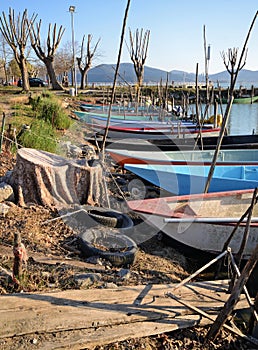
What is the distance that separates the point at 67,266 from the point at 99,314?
1206 millimetres

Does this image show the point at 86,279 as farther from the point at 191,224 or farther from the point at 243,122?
the point at 243,122

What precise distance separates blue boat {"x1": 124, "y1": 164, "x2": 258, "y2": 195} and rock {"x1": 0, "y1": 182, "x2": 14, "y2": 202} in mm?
3002

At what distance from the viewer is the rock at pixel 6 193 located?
5.59 metres

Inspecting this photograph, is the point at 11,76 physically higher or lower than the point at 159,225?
higher

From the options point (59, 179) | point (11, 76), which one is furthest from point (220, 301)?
point (11, 76)

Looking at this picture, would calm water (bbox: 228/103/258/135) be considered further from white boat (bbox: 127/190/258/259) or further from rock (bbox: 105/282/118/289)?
rock (bbox: 105/282/118/289)

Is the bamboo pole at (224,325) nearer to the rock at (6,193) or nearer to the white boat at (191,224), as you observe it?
the white boat at (191,224)

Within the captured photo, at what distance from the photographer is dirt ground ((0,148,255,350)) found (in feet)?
10.6

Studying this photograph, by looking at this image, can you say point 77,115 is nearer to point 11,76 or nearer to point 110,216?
point 110,216

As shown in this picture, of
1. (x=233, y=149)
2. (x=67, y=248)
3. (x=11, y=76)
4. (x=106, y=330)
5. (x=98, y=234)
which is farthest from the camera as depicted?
(x=11, y=76)

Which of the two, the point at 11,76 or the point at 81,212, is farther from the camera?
the point at 11,76

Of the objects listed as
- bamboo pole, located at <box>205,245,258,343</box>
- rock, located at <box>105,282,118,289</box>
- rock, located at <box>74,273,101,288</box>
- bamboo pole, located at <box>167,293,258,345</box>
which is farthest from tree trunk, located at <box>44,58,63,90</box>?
bamboo pole, located at <box>205,245,258,343</box>

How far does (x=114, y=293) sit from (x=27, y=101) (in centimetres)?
1417

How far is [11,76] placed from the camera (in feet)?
138
